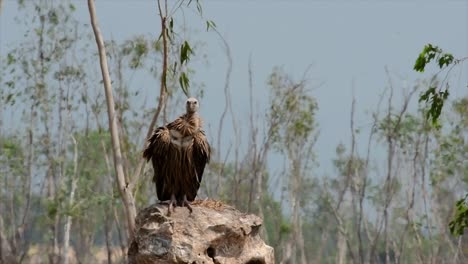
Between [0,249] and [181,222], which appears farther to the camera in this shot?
[0,249]

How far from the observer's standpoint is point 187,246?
6875mm

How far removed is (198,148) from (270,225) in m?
33.9

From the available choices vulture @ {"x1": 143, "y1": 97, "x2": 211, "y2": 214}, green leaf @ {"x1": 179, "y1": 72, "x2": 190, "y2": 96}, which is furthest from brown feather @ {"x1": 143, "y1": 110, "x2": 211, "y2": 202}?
green leaf @ {"x1": 179, "y1": 72, "x2": 190, "y2": 96}

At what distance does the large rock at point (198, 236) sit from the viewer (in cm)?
687

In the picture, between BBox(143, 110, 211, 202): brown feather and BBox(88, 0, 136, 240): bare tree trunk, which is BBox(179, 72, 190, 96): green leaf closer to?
BBox(88, 0, 136, 240): bare tree trunk

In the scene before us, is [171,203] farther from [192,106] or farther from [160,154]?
[192,106]

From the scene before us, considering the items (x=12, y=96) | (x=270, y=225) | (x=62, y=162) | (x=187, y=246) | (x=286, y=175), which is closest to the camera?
(x=187, y=246)

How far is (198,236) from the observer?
6945mm

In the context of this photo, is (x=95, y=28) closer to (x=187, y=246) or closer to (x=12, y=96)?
(x=187, y=246)

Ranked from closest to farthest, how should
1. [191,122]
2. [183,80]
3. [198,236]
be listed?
[198,236] < [191,122] < [183,80]

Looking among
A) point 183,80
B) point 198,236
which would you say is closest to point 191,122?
point 198,236

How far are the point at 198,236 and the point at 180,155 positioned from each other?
759mm

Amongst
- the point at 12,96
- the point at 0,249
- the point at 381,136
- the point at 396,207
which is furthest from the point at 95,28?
the point at 396,207

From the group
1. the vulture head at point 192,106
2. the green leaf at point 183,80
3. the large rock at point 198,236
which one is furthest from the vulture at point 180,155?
the green leaf at point 183,80
